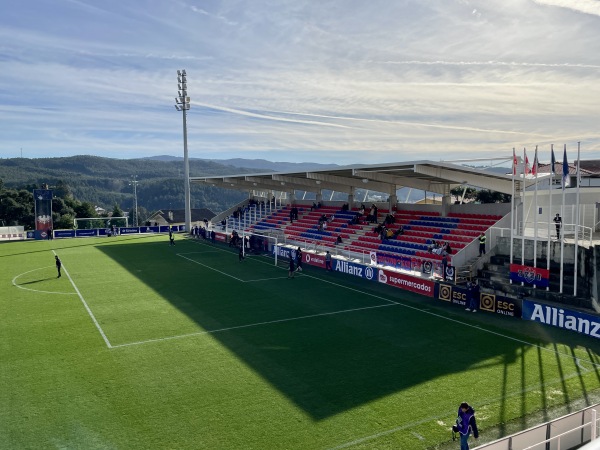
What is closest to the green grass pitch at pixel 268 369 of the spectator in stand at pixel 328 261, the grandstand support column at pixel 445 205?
the spectator in stand at pixel 328 261

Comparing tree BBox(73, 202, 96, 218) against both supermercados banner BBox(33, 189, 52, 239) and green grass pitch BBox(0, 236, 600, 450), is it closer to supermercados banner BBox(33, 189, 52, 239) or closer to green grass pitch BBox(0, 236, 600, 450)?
supermercados banner BBox(33, 189, 52, 239)

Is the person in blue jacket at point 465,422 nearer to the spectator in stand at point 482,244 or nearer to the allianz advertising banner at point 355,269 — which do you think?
the allianz advertising banner at point 355,269

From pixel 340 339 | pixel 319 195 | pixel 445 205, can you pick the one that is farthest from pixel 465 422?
pixel 319 195

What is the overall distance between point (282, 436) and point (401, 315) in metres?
11.0

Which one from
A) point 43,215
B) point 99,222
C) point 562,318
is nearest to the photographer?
point 562,318

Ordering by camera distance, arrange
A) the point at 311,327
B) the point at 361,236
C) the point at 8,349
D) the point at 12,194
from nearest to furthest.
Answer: the point at 8,349 → the point at 311,327 → the point at 361,236 → the point at 12,194

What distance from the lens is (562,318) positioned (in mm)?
17812

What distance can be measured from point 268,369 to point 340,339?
3758 mm

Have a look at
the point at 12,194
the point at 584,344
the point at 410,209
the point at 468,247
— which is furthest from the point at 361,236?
the point at 12,194

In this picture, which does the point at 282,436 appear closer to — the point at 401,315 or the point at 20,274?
the point at 401,315

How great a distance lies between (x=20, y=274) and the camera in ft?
99.5

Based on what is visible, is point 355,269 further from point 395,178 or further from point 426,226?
point 395,178

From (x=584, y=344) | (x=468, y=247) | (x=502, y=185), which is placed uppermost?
(x=502, y=185)

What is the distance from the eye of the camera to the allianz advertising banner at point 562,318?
1673 cm
